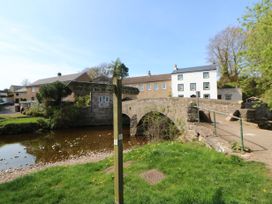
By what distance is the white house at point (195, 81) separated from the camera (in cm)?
3653

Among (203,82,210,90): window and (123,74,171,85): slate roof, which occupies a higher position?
(123,74,171,85): slate roof

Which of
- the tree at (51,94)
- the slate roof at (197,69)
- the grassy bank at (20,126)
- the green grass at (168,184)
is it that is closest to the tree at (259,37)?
the green grass at (168,184)

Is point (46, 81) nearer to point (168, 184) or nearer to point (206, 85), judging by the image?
point (206, 85)

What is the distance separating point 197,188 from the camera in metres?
4.11

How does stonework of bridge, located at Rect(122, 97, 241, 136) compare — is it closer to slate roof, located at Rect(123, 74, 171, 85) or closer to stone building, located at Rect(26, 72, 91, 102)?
stone building, located at Rect(26, 72, 91, 102)

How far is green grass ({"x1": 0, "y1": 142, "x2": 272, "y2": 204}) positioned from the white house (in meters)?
32.1

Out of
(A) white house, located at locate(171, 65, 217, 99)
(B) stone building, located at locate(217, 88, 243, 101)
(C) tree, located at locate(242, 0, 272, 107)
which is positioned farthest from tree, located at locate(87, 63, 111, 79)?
(C) tree, located at locate(242, 0, 272, 107)

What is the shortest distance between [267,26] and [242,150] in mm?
3630

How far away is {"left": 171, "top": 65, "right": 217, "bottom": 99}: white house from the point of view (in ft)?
120

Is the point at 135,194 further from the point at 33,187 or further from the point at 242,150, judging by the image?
the point at 242,150

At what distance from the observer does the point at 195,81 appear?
38.1m

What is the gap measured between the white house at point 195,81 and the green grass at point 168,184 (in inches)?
1266

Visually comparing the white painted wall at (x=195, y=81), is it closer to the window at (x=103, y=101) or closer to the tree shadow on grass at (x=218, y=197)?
the window at (x=103, y=101)

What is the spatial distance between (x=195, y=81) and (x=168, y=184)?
35.5 metres
